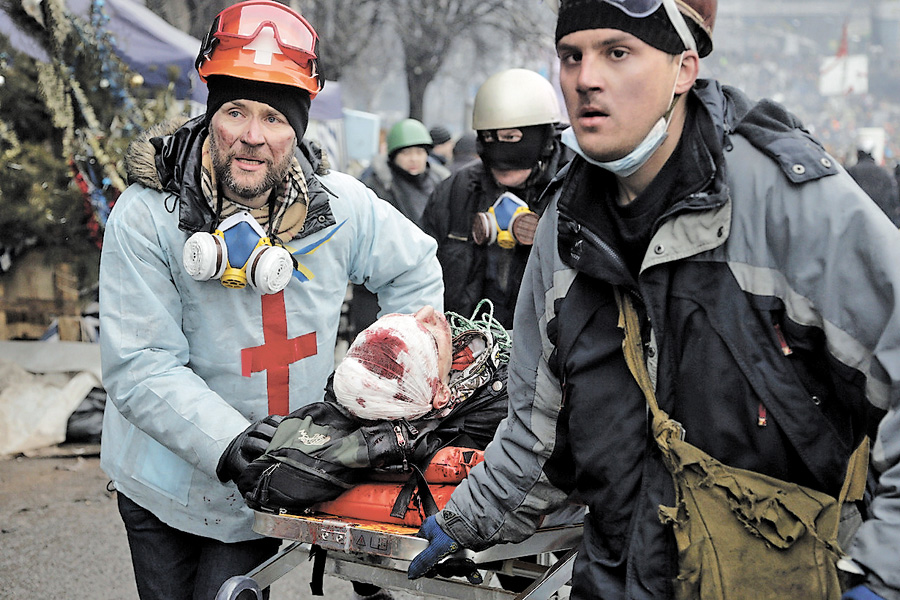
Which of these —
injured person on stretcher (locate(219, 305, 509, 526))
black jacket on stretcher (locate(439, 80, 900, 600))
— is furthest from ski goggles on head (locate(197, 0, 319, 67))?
black jacket on stretcher (locate(439, 80, 900, 600))

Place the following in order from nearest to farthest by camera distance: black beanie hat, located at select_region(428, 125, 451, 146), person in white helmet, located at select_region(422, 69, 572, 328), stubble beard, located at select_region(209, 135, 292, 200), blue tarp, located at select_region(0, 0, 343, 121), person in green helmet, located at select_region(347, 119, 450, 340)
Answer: stubble beard, located at select_region(209, 135, 292, 200)
person in white helmet, located at select_region(422, 69, 572, 328)
person in green helmet, located at select_region(347, 119, 450, 340)
blue tarp, located at select_region(0, 0, 343, 121)
black beanie hat, located at select_region(428, 125, 451, 146)

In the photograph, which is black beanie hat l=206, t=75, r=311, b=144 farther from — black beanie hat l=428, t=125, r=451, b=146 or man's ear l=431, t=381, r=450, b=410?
black beanie hat l=428, t=125, r=451, b=146

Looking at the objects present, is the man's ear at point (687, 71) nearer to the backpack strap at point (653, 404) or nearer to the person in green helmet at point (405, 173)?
the backpack strap at point (653, 404)

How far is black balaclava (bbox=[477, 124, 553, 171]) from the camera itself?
4.49m

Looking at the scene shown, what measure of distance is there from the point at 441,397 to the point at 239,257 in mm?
738

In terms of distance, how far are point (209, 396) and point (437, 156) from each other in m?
9.18

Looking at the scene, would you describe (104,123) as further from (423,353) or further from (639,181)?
(639,181)

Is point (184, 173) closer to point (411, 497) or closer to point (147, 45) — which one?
point (411, 497)

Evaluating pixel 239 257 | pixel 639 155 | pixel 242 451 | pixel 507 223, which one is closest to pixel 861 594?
pixel 639 155

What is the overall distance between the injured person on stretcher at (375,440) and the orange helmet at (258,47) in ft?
2.78

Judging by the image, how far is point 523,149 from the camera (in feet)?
14.7

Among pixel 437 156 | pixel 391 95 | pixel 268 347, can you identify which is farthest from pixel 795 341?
pixel 391 95

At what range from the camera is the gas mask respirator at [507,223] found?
429 cm

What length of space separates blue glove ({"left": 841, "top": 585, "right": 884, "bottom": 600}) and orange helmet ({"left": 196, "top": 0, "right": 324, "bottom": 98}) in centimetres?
205
